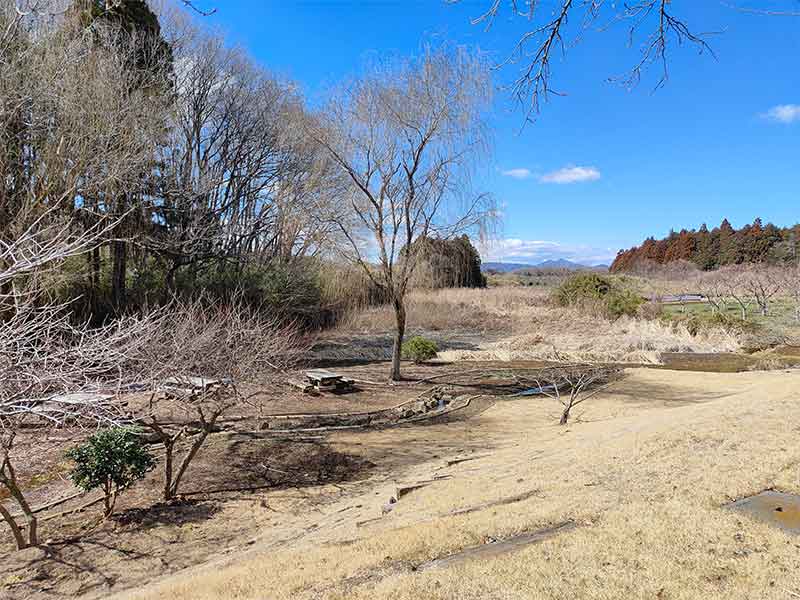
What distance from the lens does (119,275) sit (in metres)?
15.5

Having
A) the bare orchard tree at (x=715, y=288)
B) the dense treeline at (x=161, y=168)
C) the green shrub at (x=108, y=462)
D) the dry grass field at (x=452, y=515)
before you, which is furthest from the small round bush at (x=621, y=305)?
the green shrub at (x=108, y=462)

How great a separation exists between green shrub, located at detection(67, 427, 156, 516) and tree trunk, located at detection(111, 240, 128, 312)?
1073 centimetres

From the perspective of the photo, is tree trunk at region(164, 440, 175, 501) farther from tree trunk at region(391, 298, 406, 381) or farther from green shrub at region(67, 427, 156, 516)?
tree trunk at region(391, 298, 406, 381)

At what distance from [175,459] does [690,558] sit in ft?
23.8

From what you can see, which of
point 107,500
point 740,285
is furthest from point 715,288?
point 107,500

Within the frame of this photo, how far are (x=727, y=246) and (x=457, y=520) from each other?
5613 cm

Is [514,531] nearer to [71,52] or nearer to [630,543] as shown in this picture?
[630,543]

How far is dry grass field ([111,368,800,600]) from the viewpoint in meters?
3.27

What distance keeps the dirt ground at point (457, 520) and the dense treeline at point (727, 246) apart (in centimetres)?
4022

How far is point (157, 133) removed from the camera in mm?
14594

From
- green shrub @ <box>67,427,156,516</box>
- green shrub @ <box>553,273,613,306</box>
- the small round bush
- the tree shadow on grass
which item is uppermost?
Answer: green shrub @ <box>553,273,613,306</box>

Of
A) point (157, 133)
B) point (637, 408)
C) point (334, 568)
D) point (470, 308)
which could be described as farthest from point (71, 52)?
point (470, 308)

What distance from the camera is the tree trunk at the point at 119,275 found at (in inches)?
607

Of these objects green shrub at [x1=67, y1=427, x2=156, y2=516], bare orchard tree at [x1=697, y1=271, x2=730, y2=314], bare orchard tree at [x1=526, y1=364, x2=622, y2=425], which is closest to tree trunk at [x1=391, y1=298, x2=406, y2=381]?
bare orchard tree at [x1=526, y1=364, x2=622, y2=425]
